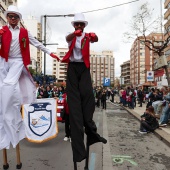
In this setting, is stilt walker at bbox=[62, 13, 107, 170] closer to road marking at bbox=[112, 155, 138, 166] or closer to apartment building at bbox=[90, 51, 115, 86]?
road marking at bbox=[112, 155, 138, 166]

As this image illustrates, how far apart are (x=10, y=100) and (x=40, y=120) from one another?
224 centimetres

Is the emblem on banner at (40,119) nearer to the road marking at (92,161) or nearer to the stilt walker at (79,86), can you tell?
the road marking at (92,161)

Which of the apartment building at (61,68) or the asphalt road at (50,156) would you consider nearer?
the asphalt road at (50,156)

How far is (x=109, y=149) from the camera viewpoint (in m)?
6.29

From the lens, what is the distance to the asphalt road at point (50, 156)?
4.56 meters

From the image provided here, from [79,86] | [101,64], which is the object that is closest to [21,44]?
[79,86]

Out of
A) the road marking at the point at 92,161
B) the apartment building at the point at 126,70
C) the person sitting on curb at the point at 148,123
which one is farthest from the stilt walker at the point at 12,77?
the apartment building at the point at 126,70

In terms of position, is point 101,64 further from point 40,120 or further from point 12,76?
point 12,76

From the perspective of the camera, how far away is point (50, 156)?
5367 millimetres

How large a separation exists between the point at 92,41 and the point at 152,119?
20.4ft

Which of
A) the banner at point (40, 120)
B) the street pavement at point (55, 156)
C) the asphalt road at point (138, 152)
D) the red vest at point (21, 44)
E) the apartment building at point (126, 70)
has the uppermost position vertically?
the apartment building at point (126, 70)

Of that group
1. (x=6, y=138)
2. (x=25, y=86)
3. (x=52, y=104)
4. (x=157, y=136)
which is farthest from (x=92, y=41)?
(x=157, y=136)

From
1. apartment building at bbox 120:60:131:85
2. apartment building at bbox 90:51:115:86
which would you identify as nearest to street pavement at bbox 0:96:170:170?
apartment building at bbox 90:51:115:86

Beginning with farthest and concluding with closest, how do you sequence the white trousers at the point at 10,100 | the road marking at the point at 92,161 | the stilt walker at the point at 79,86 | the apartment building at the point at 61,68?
1. the apartment building at the point at 61,68
2. the road marking at the point at 92,161
3. the white trousers at the point at 10,100
4. the stilt walker at the point at 79,86
